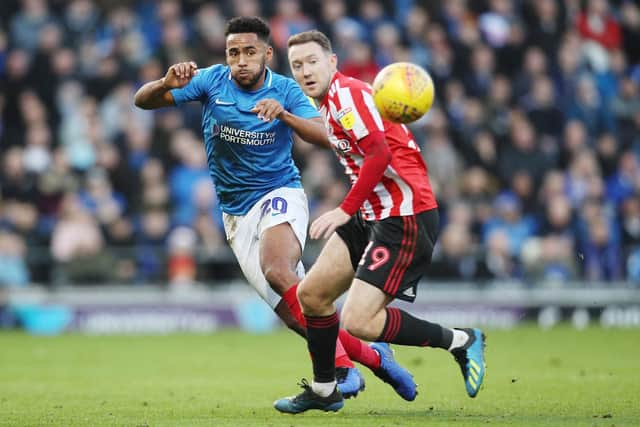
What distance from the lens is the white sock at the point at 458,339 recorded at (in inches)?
331

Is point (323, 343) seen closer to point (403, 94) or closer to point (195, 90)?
point (403, 94)

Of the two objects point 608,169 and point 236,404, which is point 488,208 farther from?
point 236,404

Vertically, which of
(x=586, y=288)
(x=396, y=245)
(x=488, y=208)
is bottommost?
(x=586, y=288)

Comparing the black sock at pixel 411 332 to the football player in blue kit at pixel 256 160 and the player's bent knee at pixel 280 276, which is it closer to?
the football player in blue kit at pixel 256 160

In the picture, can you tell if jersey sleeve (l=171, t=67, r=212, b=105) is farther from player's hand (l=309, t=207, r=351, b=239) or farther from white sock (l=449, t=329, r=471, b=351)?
white sock (l=449, t=329, r=471, b=351)

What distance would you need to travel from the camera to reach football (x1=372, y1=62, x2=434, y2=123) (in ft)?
25.5

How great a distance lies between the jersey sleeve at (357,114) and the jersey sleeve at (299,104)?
3.07ft

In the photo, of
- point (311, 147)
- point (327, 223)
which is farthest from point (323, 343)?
point (311, 147)

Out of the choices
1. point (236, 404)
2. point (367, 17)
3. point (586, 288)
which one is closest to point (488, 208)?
→ point (586, 288)

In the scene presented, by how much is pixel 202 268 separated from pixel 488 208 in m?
4.37

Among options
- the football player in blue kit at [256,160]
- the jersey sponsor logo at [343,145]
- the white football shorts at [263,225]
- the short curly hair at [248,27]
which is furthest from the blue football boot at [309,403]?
the short curly hair at [248,27]

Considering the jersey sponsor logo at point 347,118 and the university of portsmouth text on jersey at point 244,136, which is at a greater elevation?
the jersey sponsor logo at point 347,118

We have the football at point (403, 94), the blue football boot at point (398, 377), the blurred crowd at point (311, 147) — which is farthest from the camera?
the blurred crowd at point (311, 147)

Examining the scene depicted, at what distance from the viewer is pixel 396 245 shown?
8141 millimetres
